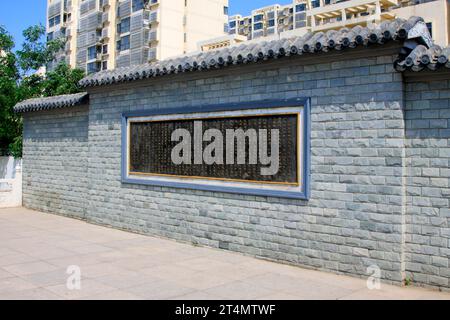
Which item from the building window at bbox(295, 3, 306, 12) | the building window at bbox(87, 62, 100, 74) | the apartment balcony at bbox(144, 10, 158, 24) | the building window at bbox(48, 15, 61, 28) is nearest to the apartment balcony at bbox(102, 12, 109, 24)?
the building window at bbox(87, 62, 100, 74)

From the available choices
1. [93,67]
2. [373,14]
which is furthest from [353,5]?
[93,67]

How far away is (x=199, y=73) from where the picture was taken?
306 inches

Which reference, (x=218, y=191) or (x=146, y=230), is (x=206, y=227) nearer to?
(x=218, y=191)

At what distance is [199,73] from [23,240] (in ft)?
14.0

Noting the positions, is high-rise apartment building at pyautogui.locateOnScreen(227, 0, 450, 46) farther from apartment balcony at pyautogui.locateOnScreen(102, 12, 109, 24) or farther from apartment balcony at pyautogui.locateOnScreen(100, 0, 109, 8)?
apartment balcony at pyautogui.locateOnScreen(100, 0, 109, 8)

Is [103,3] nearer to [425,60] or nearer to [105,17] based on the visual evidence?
[105,17]

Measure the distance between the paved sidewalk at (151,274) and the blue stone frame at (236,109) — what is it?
989 mm

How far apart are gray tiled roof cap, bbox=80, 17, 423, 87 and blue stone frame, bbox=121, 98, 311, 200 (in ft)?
2.07

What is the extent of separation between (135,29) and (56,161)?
117 feet

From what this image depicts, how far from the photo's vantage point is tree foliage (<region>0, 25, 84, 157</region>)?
15000 mm

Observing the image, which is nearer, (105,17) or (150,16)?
(150,16)

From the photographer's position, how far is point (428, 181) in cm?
548

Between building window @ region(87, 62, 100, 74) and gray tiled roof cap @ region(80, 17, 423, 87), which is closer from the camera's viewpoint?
gray tiled roof cap @ region(80, 17, 423, 87)

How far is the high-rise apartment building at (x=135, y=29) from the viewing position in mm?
43094
